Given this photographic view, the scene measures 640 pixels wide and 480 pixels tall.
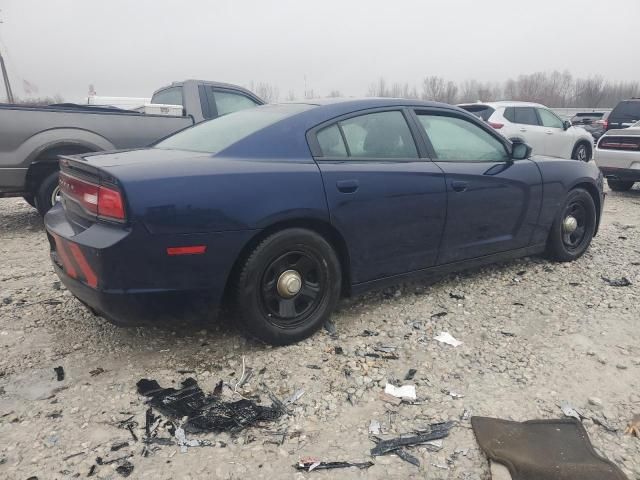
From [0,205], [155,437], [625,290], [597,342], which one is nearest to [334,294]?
[155,437]

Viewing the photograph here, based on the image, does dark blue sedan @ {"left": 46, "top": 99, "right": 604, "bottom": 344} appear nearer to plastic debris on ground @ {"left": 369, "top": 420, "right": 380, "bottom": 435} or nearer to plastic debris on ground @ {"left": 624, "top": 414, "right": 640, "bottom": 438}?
plastic debris on ground @ {"left": 369, "top": 420, "right": 380, "bottom": 435}

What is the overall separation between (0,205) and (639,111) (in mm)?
14974

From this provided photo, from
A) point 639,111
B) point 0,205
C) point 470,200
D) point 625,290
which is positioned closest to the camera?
point 470,200

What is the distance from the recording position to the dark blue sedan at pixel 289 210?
8.37 ft

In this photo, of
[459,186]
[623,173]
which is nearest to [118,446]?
[459,186]

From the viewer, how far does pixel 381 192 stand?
3.21 metres

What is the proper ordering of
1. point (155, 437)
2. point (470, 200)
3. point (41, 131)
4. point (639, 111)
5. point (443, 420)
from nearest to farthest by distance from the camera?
point (155, 437), point (443, 420), point (470, 200), point (41, 131), point (639, 111)

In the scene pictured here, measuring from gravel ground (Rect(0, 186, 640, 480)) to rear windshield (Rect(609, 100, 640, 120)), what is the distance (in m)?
11.3

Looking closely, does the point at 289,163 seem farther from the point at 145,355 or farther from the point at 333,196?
the point at 145,355

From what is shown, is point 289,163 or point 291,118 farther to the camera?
point 291,118

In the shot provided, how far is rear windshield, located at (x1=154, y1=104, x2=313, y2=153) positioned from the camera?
3092mm

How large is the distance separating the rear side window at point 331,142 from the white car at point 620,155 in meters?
7.11

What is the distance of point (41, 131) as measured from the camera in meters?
5.41

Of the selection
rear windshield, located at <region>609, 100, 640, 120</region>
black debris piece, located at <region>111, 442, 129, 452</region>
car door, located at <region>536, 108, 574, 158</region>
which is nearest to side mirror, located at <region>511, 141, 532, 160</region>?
black debris piece, located at <region>111, 442, 129, 452</region>
